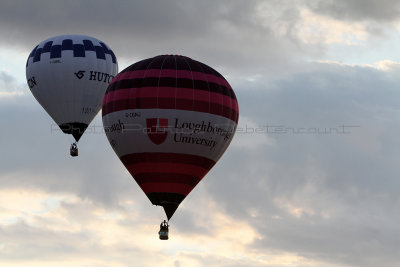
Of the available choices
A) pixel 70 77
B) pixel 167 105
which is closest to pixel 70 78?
pixel 70 77

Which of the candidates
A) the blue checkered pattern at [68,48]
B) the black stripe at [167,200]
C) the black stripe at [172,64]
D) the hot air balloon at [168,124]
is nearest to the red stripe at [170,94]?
the hot air balloon at [168,124]

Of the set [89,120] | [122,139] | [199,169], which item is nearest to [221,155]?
[199,169]

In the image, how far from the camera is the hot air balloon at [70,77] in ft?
226

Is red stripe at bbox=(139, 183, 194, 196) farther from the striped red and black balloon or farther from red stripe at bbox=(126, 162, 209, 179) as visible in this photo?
red stripe at bbox=(126, 162, 209, 179)

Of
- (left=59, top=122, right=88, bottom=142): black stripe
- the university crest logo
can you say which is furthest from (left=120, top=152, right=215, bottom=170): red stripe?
(left=59, top=122, right=88, bottom=142): black stripe

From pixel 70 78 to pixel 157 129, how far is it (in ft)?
44.7

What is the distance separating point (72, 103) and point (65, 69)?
2.15 meters

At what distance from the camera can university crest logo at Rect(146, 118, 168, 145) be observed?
5694 cm

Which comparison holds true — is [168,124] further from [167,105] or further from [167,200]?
[167,200]

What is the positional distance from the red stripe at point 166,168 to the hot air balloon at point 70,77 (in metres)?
12.0

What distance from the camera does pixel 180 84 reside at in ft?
189

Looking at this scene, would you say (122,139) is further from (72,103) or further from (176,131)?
(72,103)

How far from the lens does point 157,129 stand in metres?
57.0

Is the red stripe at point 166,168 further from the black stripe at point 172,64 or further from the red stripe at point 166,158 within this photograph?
the black stripe at point 172,64
